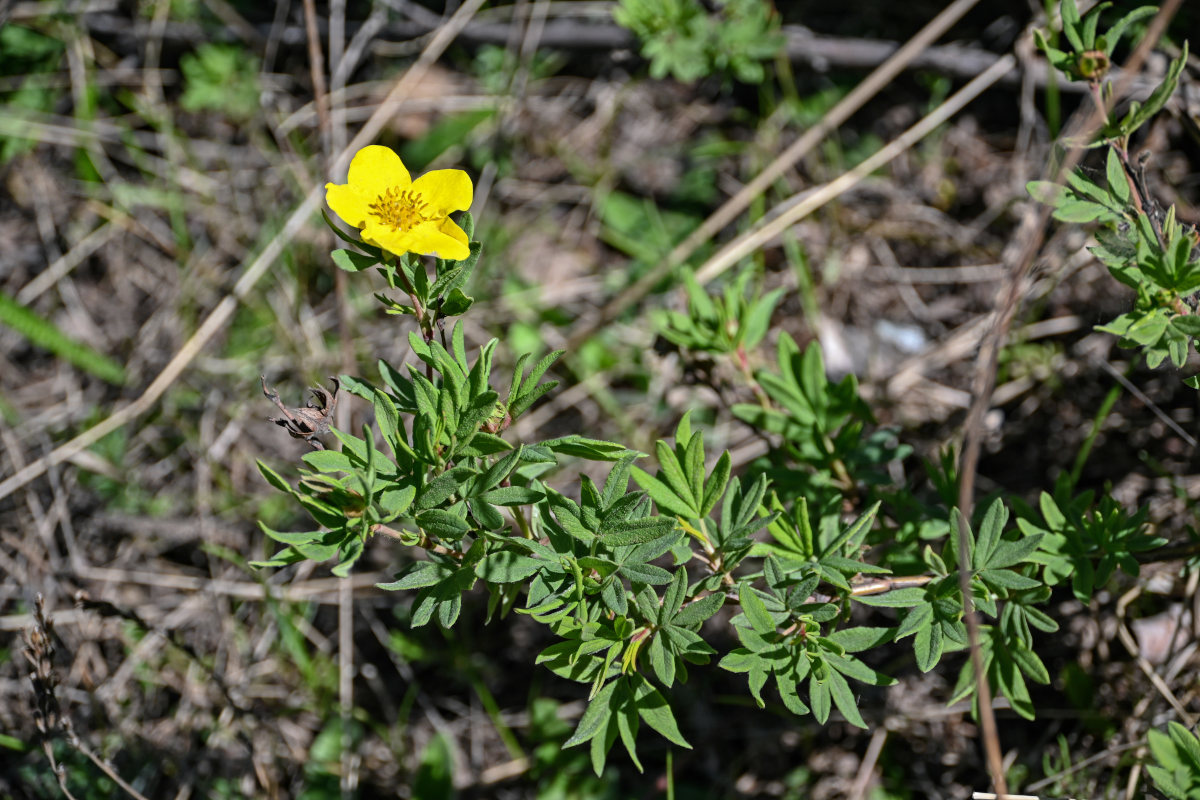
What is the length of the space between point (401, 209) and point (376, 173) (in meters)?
0.23

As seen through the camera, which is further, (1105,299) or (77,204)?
(77,204)

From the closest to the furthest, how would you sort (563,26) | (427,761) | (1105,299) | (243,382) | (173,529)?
1. (427,761)
2. (1105,299)
3. (173,529)
4. (243,382)
5. (563,26)

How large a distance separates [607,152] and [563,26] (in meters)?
0.55

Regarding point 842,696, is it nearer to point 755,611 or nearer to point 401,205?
point 755,611

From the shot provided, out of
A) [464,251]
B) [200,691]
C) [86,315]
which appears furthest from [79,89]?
[464,251]

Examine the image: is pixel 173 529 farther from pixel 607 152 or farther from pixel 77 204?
pixel 607 152

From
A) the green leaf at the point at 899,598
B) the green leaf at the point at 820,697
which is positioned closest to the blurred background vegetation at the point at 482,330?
the green leaf at the point at 899,598

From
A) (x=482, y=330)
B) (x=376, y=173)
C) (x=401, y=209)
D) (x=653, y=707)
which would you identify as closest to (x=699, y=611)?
(x=653, y=707)

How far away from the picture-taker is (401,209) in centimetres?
171

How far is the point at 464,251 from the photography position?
1.60 m

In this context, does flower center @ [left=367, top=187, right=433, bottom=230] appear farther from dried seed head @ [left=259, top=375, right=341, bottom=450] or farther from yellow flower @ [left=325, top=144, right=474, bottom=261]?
dried seed head @ [left=259, top=375, right=341, bottom=450]

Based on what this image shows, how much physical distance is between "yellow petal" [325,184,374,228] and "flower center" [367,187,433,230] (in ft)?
0.07

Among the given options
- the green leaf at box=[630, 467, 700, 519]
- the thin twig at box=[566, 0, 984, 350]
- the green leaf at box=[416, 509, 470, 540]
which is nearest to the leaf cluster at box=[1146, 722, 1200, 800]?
the green leaf at box=[630, 467, 700, 519]

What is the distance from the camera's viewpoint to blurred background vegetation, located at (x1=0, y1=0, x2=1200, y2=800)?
8.84 feet
